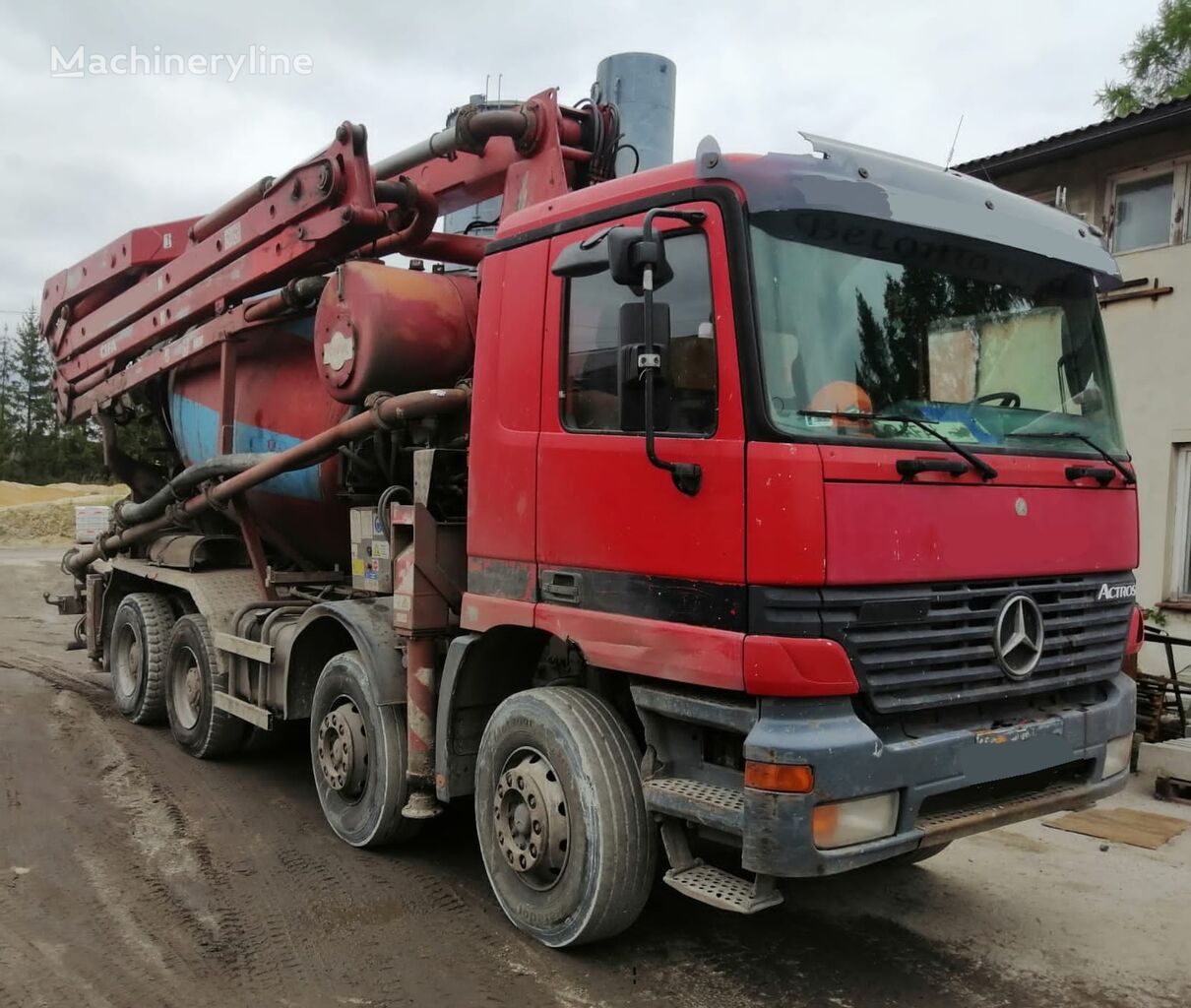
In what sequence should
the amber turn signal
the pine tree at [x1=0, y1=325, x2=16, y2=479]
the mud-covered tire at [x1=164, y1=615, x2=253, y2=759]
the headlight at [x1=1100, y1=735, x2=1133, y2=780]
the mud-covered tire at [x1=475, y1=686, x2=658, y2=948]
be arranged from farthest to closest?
the pine tree at [x1=0, y1=325, x2=16, y2=479]
the mud-covered tire at [x1=164, y1=615, x2=253, y2=759]
the headlight at [x1=1100, y1=735, x2=1133, y2=780]
the mud-covered tire at [x1=475, y1=686, x2=658, y2=948]
the amber turn signal

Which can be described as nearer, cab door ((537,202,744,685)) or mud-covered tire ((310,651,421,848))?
cab door ((537,202,744,685))

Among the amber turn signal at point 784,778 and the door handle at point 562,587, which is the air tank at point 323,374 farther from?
the amber turn signal at point 784,778

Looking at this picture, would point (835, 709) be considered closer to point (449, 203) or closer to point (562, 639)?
point (562, 639)

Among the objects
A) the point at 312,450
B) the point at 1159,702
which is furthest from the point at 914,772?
the point at 1159,702

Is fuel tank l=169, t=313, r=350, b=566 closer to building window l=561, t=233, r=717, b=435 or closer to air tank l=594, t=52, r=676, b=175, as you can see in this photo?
building window l=561, t=233, r=717, b=435

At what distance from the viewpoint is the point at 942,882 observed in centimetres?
482

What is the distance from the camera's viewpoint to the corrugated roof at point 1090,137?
866cm

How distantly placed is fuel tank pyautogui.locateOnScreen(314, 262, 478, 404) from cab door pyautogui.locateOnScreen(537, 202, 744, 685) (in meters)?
1.13

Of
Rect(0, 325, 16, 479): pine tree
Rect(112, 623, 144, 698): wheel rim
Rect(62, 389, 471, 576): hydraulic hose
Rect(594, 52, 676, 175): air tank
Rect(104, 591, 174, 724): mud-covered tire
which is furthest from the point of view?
Rect(0, 325, 16, 479): pine tree

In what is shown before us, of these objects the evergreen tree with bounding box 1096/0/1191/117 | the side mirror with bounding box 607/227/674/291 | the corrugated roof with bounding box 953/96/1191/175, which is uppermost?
the evergreen tree with bounding box 1096/0/1191/117

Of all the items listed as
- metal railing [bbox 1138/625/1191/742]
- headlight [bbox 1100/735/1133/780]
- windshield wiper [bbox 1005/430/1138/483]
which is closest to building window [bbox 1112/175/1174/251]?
metal railing [bbox 1138/625/1191/742]

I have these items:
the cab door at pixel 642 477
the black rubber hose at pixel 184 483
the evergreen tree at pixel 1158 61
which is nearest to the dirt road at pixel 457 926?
the cab door at pixel 642 477

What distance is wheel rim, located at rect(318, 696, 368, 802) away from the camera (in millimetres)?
4984

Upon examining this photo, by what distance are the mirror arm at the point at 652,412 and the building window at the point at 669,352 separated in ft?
0.31
